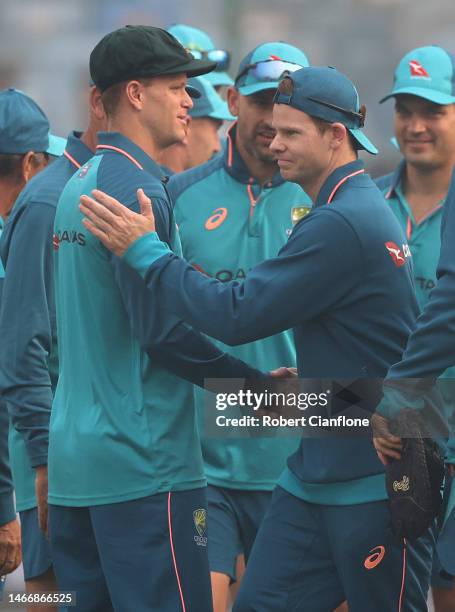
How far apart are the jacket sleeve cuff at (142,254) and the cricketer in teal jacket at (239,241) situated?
1.31 metres

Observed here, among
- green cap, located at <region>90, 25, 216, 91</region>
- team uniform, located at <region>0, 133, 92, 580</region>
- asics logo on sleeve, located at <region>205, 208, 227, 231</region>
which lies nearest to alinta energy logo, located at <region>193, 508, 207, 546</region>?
team uniform, located at <region>0, 133, 92, 580</region>

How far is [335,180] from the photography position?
4.18m

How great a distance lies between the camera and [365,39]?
1321 centimetres

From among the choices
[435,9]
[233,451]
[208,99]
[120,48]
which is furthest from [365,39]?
[120,48]

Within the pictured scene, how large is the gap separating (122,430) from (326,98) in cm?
126

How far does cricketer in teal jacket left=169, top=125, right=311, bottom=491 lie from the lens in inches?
206

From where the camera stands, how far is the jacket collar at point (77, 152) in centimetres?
479

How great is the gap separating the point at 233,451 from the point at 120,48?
187 centimetres

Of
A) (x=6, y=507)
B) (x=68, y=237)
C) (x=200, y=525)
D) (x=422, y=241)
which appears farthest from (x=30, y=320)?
(x=422, y=241)

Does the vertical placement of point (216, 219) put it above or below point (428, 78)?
below

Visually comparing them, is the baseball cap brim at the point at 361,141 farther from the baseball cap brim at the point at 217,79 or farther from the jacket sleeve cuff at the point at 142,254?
the baseball cap brim at the point at 217,79

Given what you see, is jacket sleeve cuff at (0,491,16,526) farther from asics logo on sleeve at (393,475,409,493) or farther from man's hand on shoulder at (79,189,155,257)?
asics logo on sleeve at (393,475,409,493)

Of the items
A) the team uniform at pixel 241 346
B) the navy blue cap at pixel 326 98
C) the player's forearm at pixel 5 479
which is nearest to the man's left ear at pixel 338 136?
the navy blue cap at pixel 326 98

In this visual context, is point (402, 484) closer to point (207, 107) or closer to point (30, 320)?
point (30, 320)
